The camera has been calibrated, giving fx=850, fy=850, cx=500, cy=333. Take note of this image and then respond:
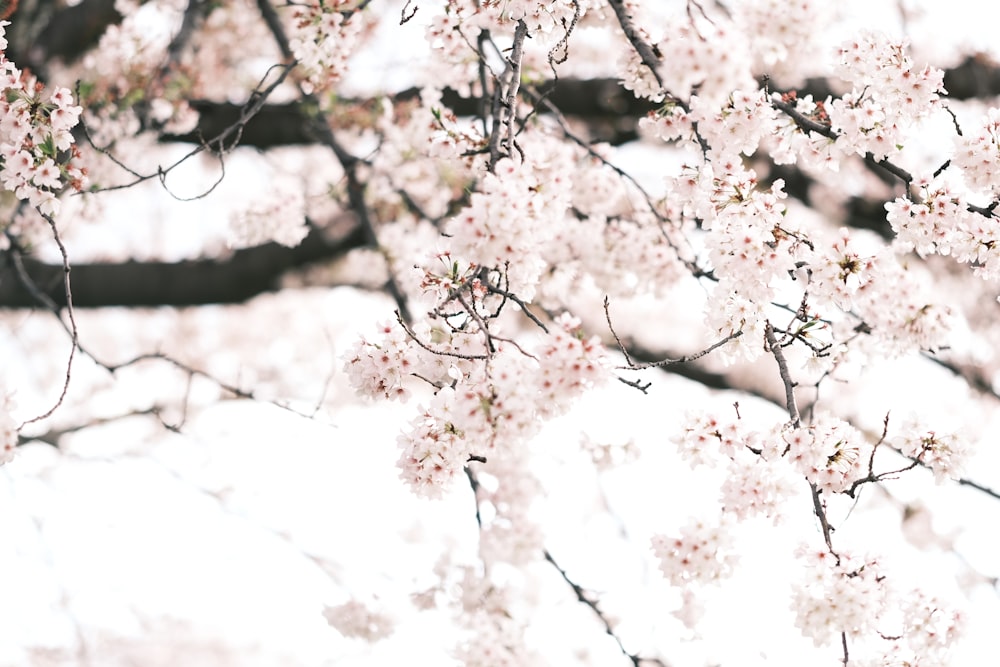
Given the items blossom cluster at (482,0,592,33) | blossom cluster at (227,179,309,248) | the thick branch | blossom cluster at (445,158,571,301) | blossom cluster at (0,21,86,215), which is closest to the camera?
blossom cluster at (445,158,571,301)

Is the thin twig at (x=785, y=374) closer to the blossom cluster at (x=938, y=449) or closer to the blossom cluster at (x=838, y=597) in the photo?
the blossom cluster at (x=838, y=597)

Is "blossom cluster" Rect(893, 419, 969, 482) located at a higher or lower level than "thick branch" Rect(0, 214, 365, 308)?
lower

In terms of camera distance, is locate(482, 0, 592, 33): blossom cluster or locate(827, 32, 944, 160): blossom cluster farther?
locate(827, 32, 944, 160): blossom cluster

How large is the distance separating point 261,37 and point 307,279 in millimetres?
2050

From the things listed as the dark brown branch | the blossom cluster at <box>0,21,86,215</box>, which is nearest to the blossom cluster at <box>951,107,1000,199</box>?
the dark brown branch

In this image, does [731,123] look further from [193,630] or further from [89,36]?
[193,630]

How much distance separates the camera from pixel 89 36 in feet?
15.9

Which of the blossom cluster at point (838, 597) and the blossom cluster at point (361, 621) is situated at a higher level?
the blossom cluster at point (361, 621)

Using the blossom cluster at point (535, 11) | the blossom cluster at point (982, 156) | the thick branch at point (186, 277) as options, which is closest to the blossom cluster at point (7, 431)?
the blossom cluster at point (535, 11)

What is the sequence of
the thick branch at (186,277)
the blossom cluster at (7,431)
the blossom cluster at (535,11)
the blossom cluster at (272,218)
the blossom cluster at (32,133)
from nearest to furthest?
the blossom cluster at (535,11), the blossom cluster at (7,431), the blossom cluster at (32,133), the blossom cluster at (272,218), the thick branch at (186,277)

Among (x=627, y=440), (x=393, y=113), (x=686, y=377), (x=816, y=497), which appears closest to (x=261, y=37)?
(x=393, y=113)

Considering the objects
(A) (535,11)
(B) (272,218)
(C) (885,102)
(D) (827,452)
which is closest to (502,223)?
(A) (535,11)

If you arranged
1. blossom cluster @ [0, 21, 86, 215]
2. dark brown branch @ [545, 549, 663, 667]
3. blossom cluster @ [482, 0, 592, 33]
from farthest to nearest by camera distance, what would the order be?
dark brown branch @ [545, 549, 663, 667] < blossom cluster @ [0, 21, 86, 215] < blossom cluster @ [482, 0, 592, 33]

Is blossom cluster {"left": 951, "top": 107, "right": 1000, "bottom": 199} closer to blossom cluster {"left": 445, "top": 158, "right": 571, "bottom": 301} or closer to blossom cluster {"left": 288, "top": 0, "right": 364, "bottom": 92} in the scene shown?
blossom cluster {"left": 445, "top": 158, "right": 571, "bottom": 301}
